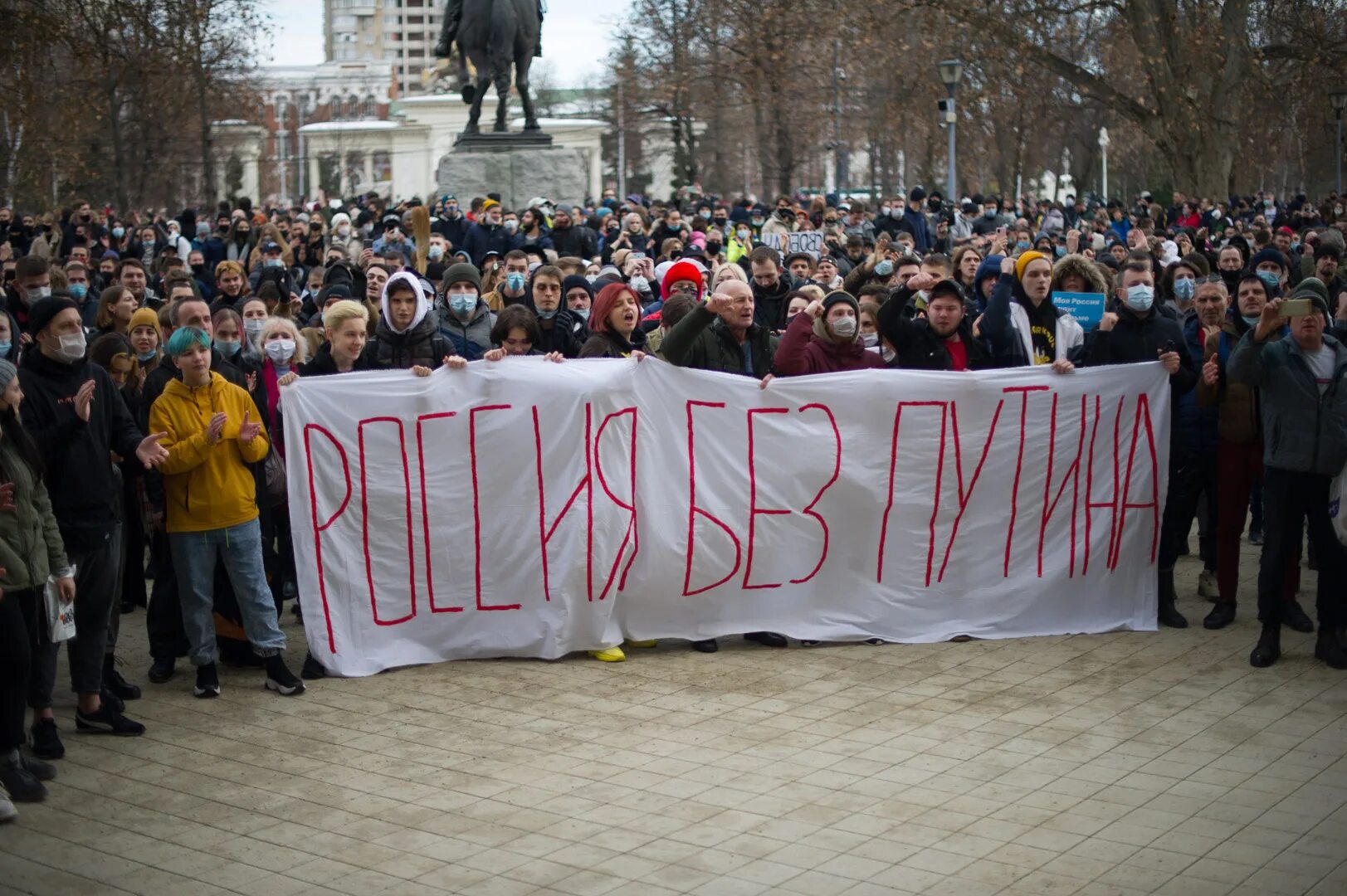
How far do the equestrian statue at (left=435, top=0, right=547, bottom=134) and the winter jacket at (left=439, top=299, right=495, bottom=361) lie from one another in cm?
1563

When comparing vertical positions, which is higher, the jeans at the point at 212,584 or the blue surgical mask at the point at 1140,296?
the blue surgical mask at the point at 1140,296

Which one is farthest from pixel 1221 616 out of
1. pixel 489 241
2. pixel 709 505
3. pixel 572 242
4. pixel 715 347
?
pixel 489 241

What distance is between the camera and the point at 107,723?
7.23 meters

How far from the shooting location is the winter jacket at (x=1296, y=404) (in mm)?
7926

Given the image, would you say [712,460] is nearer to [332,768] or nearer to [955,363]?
[955,363]

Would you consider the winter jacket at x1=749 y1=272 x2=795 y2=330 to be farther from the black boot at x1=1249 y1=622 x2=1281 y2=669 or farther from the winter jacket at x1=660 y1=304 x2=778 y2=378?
the black boot at x1=1249 y1=622 x2=1281 y2=669

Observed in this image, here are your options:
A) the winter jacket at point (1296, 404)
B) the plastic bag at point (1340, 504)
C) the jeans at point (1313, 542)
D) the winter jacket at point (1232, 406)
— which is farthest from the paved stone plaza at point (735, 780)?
the winter jacket at point (1232, 406)

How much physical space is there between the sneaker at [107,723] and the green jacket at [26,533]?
0.83m

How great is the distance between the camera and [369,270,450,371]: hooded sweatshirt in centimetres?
849

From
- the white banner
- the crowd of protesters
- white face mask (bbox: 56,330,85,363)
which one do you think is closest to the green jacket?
the crowd of protesters

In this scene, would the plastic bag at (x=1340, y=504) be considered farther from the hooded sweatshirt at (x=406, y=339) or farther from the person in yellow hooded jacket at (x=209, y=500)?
the person in yellow hooded jacket at (x=209, y=500)

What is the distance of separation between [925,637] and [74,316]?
4.35m

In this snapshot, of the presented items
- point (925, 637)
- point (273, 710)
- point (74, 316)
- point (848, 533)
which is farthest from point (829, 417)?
point (74, 316)

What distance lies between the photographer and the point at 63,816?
6.18 metres
